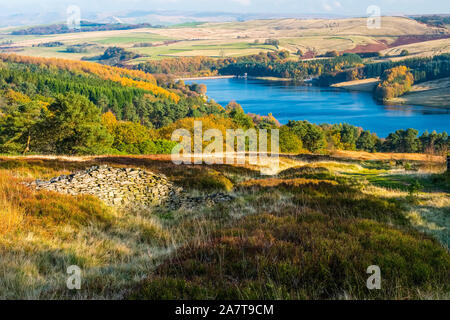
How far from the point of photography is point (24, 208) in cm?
966

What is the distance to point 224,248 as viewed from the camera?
664 centimetres

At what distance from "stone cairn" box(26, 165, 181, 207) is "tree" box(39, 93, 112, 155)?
3418 cm

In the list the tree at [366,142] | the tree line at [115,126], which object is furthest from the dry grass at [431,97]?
the tree at [366,142]

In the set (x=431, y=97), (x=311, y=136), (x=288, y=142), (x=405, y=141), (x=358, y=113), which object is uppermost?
(x=431, y=97)

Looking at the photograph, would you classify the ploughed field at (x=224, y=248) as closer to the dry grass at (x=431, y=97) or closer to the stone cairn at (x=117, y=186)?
the stone cairn at (x=117, y=186)

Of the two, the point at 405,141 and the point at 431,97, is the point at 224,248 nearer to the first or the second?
the point at 405,141

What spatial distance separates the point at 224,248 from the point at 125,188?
9014mm

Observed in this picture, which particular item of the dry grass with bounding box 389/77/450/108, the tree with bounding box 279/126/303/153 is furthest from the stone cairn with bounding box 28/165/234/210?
the dry grass with bounding box 389/77/450/108

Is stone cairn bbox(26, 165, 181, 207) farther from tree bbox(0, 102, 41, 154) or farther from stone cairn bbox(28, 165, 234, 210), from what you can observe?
tree bbox(0, 102, 41, 154)

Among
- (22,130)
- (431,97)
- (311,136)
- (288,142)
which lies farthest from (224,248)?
(431,97)

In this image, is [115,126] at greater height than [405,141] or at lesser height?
greater

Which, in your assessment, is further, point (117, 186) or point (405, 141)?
point (405, 141)

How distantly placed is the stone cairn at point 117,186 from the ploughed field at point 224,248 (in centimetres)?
61
